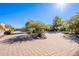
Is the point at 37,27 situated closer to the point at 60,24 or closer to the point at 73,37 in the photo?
the point at 60,24

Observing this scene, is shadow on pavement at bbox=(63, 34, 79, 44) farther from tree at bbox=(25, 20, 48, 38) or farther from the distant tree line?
tree at bbox=(25, 20, 48, 38)

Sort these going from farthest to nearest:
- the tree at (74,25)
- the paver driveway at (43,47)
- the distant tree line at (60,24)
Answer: the tree at (74,25)
the distant tree line at (60,24)
the paver driveway at (43,47)

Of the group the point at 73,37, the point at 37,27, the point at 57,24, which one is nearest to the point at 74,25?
the point at 73,37

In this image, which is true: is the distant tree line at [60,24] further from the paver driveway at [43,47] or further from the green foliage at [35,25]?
the paver driveway at [43,47]

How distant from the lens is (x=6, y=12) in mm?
4902

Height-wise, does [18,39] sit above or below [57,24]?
below

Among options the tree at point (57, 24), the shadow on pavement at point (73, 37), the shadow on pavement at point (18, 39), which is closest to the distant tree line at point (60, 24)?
the tree at point (57, 24)

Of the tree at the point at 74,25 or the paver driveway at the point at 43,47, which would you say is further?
the tree at the point at 74,25

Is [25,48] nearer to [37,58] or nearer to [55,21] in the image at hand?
[37,58]

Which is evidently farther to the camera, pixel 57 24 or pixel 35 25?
pixel 35 25

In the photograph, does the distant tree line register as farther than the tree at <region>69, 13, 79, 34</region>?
No

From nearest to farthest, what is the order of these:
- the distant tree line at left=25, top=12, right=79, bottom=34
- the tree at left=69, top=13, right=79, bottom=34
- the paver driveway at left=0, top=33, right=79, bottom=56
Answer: the paver driveway at left=0, top=33, right=79, bottom=56
the distant tree line at left=25, top=12, right=79, bottom=34
the tree at left=69, top=13, right=79, bottom=34

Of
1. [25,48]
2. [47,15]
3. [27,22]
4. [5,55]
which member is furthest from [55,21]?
[5,55]

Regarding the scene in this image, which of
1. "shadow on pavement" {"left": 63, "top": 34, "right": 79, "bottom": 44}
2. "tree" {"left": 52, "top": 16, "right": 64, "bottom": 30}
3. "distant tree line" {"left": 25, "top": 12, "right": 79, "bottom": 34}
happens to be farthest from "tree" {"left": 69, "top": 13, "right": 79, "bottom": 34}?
"tree" {"left": 52, "top": 16, "right": 64, "bottom": 30}
